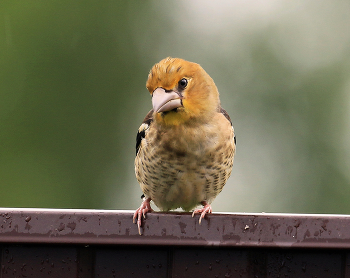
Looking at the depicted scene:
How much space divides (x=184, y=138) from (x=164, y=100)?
0.32 m

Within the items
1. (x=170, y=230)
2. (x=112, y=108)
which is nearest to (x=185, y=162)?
(x=170, y=230)

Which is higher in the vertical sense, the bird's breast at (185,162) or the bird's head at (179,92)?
the bird's head at (179,92)

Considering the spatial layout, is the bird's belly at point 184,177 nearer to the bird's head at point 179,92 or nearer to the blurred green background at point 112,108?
the bird's head at point 179,92

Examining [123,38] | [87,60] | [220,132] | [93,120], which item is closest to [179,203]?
Answer: [220,132]

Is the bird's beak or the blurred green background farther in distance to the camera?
the blurred green background

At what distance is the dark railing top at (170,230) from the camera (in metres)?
1.74

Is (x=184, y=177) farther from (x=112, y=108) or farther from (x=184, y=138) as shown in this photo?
(x=112, y=108)

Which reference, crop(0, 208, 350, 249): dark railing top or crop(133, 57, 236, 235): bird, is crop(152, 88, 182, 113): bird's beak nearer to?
crop(133, 57, 236, 235): bird

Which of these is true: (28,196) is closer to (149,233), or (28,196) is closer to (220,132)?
(220,132)

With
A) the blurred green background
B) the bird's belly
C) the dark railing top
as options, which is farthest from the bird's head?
the blurred green background

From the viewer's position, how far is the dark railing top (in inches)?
68.4

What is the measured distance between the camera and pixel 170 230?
5.82 ft

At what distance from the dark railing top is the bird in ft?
3.73

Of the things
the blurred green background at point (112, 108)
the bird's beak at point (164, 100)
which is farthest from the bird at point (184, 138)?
the blurred green background at point (112, 108)
